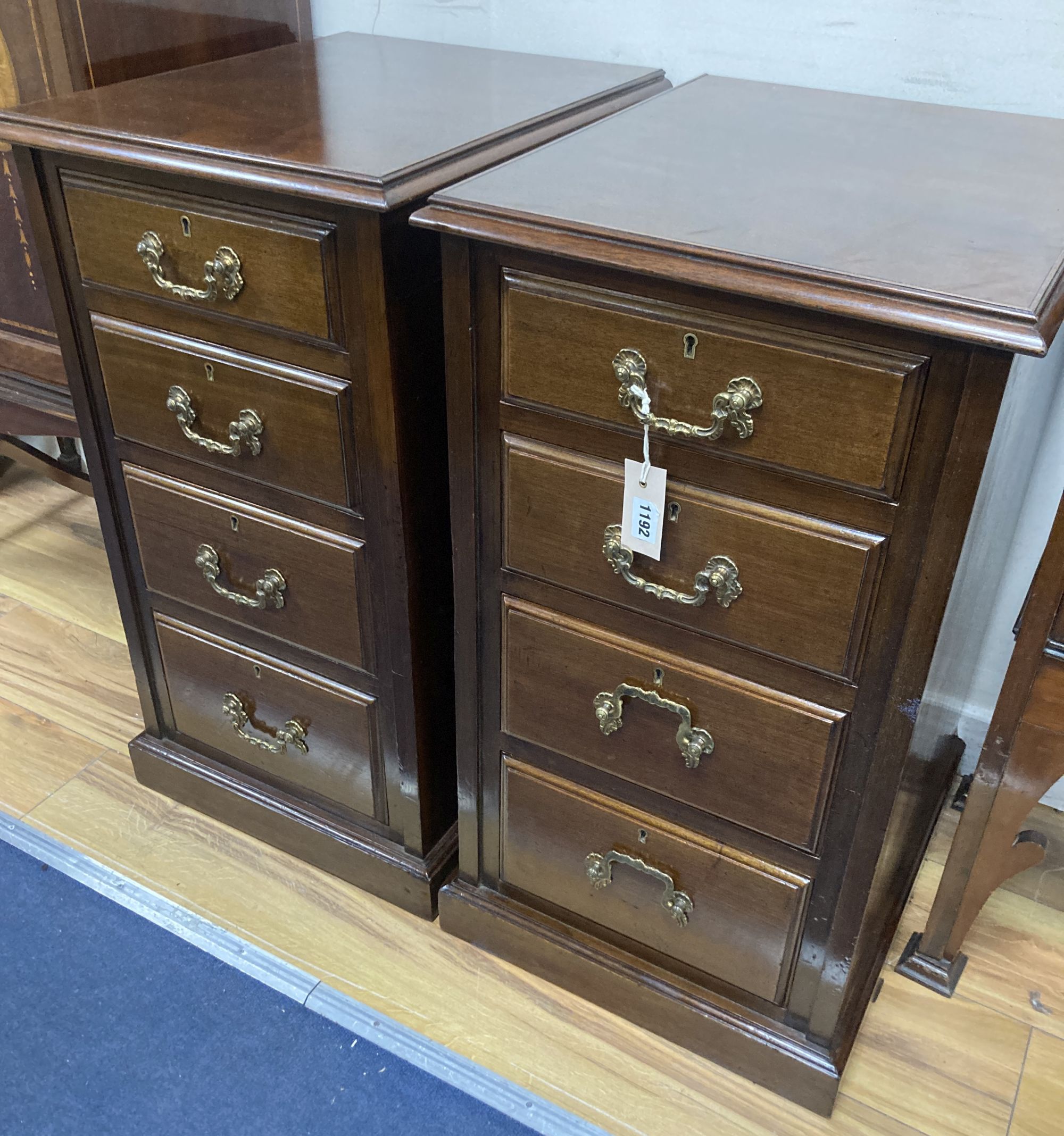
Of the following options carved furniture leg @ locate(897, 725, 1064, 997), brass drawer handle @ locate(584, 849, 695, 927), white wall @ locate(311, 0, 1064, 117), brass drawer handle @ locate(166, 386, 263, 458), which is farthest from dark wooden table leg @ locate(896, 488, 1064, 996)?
brass drawer handle @ locate(166, 386, 263, 458)

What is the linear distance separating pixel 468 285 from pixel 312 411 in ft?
0.74

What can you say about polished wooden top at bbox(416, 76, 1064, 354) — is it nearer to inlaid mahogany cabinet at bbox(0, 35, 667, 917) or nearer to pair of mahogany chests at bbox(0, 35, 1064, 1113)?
pair of mahogany chests at bbox(0, 35, 1064, 1113)

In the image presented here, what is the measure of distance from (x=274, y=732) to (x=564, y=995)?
17.9 inches

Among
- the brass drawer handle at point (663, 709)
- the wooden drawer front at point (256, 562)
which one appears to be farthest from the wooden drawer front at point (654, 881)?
the wooden drawer front at point (256, 562)

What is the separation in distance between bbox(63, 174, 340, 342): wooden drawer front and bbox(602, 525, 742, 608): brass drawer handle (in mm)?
307

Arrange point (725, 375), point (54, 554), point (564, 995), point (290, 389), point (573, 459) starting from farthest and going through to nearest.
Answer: point (54, 554) → point (564, 995) → point (290, 389) → point (573, 459) → point (725, 375)

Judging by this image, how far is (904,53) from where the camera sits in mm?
1098

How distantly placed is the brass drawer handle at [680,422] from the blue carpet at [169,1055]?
735 mm

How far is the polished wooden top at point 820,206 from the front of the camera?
680mm

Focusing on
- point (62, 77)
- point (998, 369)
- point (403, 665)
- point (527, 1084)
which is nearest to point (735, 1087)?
point (527, 1084)

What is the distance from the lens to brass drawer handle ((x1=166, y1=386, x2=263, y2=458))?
3.39 feet

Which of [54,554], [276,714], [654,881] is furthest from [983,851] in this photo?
[54,554]

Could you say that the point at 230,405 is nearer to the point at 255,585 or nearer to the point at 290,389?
the point at 290,389

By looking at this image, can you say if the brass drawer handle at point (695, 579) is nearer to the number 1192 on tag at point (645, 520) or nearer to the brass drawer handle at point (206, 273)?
the number 1192 on tag at point (645, 520)
